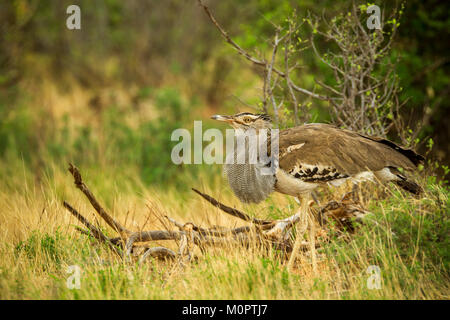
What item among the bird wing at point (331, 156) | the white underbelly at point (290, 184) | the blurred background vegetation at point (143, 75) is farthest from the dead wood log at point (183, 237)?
the blurred background vegetation at point (143, 75)

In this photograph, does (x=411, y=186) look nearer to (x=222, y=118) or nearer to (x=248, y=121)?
(x=248, y=121)

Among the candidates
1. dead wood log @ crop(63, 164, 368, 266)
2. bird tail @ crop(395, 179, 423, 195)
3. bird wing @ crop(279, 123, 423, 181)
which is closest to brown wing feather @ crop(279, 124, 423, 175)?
bird wing @ crop(279, 123, 423, 181)

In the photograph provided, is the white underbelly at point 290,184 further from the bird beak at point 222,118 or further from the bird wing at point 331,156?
the bird beak at point 222,118

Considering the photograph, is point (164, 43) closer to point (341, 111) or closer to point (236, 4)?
point (236, 4)

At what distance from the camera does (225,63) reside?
428 inches

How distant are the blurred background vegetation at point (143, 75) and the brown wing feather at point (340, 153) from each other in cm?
86

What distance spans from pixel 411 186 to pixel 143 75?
8342mm

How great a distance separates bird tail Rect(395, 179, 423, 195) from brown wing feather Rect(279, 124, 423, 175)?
0.12 m

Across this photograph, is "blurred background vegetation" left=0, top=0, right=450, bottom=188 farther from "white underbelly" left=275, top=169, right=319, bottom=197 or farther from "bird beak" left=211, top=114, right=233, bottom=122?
"white underbelly" left=275, top=169, right=319, bottom=197

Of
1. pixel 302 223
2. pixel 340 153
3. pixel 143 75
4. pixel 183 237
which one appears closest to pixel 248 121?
pixel 340 153

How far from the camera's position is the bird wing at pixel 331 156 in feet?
11.2

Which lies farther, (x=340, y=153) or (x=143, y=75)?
(x=143, y=75)

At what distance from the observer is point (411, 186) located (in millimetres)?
3506
